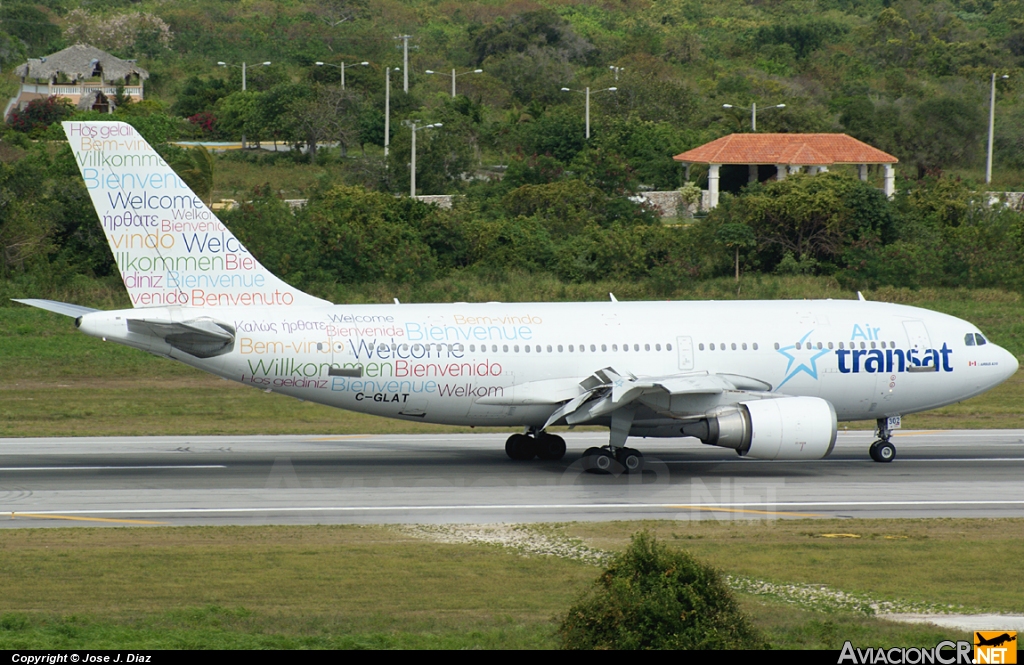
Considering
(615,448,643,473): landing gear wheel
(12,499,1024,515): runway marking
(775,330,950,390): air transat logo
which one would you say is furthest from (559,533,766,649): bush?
(775,330,950,390): air transat logo

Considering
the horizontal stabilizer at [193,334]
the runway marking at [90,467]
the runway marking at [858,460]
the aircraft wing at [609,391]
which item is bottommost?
the runway marking at [90,467]

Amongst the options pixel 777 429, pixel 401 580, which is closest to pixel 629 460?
pixel 777 429

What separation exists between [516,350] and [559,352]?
1.12m

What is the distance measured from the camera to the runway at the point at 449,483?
89.8 feet

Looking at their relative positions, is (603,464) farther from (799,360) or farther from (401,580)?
(401,580)

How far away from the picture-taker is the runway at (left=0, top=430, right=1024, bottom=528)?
27.4 m

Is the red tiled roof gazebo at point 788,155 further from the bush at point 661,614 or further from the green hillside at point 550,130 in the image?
the bush at point 661,614

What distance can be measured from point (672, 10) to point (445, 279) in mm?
113368

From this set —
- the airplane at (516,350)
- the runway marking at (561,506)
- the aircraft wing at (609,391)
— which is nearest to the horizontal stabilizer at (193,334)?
the airplane at (516,350)

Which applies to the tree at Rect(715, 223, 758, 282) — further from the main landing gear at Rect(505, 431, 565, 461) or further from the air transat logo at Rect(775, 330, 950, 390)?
the main landing gear at Rect(505, 431, 565, 461)

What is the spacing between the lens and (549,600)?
784 inches

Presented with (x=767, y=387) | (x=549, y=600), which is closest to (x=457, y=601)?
(x=549, y=600)

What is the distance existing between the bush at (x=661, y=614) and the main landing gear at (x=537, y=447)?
1885 centimetres

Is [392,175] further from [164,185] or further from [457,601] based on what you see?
[457,601]
